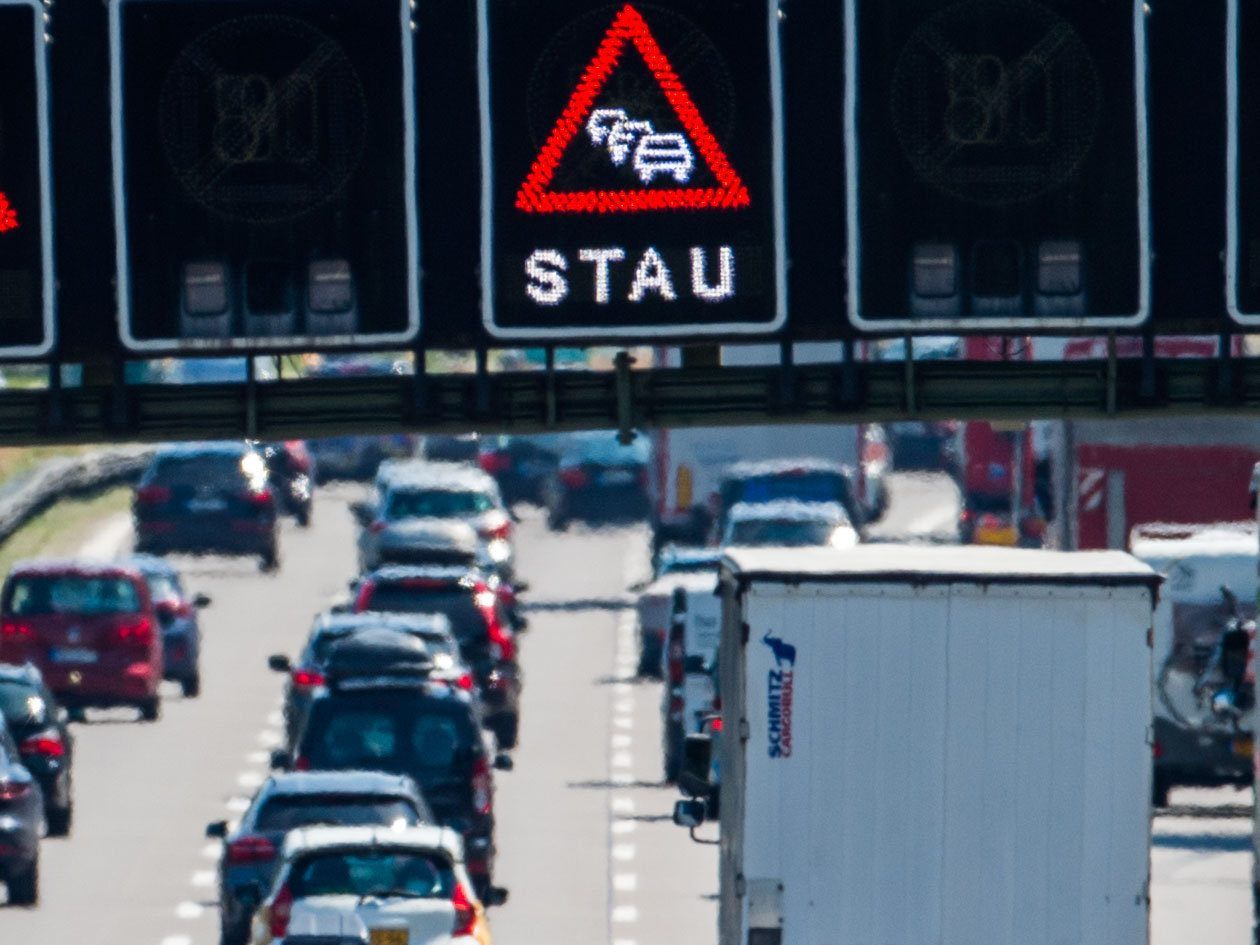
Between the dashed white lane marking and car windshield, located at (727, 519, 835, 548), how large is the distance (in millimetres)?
21082

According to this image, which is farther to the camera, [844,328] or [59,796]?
[59,796]

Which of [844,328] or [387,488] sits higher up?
[844,328]

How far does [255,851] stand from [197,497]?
2967cm

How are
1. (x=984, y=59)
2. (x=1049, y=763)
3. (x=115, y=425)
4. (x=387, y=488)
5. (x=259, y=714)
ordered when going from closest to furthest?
1. (x=1049, y=763)
2. (x=984, y=59)
3. (x=115, y=425)
4. (x=259, y=714)
5. (x=387, y=488)

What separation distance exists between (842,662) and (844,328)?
146 inches

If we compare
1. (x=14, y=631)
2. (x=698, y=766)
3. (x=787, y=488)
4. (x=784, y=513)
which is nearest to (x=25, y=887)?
(x=698, y=766)

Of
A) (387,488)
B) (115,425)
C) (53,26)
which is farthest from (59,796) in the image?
(387,488)

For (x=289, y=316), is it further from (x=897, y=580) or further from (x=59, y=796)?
(x=59, y=796)

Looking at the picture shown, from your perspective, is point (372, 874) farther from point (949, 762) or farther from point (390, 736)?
point (390, 736)

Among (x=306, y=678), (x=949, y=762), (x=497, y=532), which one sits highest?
(x=949, y=762)

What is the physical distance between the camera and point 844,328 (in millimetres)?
25172

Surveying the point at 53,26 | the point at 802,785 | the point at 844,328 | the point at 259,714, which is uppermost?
the point at 53,26

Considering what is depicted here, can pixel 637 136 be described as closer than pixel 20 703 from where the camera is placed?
Yes

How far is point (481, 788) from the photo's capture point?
31453 millimetres
